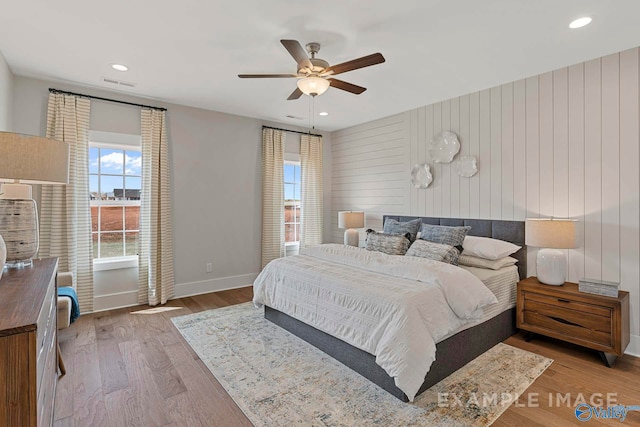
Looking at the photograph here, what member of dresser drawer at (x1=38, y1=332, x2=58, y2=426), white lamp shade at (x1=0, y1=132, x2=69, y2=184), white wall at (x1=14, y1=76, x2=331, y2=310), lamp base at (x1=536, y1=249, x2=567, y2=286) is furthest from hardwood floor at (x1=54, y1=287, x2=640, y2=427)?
white lamp shade at (x1=0, y1=132, x2=69, y2=184)

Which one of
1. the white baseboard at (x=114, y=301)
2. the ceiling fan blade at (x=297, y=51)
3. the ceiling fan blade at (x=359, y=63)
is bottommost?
the white baseboard at (x=114, y=301)

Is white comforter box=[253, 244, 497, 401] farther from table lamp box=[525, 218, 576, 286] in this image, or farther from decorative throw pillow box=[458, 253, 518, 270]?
table lamp box=[525, 218, 576, 286]

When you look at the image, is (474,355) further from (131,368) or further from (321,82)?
(131,368)

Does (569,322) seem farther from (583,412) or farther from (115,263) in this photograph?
(115,263)

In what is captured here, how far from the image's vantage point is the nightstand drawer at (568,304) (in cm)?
260

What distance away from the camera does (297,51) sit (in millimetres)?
2340

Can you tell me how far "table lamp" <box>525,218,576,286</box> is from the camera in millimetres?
2836

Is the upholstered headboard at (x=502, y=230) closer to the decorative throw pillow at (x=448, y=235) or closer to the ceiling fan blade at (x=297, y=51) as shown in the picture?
the decorative throw pillow at (x=448, y=235)

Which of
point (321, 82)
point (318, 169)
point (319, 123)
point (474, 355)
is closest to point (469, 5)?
point (321, 82)

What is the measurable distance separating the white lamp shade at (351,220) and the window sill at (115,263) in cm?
297

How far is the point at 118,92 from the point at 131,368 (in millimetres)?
3253

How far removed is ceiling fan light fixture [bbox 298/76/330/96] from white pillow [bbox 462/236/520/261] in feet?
7.45

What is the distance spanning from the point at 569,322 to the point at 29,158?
4.12m

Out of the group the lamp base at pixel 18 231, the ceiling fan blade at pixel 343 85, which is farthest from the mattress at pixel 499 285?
the lamp base at pixel 18 231
